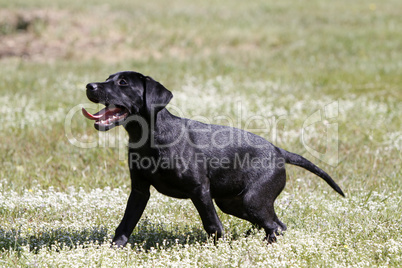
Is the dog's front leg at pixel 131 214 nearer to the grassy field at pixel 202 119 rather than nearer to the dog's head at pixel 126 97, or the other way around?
the grassy field at pixel 202 119

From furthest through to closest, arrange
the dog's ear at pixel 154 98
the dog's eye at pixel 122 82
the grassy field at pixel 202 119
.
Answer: the grassy field at pixel 202 119, the dog's eye at pixel 122 82, the dog's ear at pixel 154 98

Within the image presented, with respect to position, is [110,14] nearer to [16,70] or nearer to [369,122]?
[16,70]

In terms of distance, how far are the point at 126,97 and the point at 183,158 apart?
2.31 feet

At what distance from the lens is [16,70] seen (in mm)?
14180

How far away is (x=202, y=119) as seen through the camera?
9188mm

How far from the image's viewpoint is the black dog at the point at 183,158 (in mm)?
4699

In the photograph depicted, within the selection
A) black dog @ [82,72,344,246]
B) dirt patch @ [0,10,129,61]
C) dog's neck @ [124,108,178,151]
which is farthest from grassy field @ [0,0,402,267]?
dog's neck @ [124,108,178,151]

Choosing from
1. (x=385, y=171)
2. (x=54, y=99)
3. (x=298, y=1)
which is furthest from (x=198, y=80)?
(x=298, y=1)

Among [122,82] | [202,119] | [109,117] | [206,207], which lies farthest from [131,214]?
[202,119]

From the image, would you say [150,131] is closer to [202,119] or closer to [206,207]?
[206,207]

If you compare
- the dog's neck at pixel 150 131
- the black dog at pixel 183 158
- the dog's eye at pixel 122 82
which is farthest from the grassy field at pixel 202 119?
the dog's eye at pixel 122 82

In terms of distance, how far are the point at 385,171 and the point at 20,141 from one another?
5.08 meters

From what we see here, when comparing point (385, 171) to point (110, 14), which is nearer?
point (385, 171)

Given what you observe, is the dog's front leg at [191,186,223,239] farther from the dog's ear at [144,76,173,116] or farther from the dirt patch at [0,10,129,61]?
the dirt patch at [0,10,129,61]
